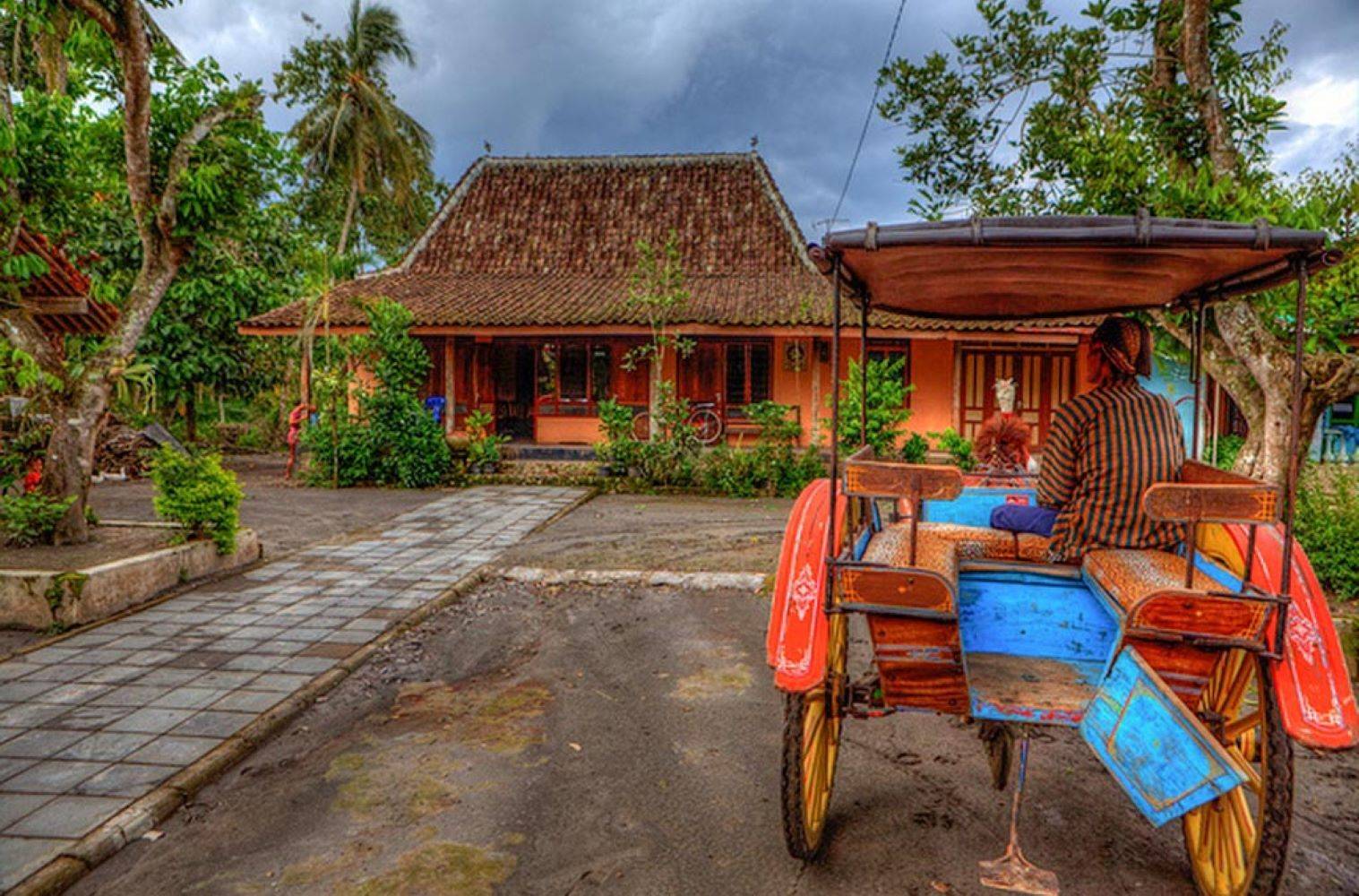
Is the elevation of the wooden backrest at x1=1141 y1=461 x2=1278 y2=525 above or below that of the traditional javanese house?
below

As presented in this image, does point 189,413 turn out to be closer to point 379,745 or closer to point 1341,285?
point 379,745

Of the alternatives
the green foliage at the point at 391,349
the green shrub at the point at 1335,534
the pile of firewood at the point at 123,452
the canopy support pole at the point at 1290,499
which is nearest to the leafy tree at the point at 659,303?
the green foliage at the point at 391,349

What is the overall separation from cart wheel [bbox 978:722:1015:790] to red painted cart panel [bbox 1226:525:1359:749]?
103 centimetres

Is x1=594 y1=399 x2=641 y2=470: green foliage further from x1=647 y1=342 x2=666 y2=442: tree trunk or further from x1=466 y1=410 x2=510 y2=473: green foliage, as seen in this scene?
x1=466 y1=410 x2=510 y2=473: green foliage

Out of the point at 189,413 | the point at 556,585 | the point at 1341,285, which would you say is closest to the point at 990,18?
the point at 1341,285

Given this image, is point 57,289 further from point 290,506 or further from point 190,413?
point 190,413

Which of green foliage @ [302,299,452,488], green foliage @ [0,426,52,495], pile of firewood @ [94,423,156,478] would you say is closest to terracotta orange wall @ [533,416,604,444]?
green foliage @ [302,299,452,488]

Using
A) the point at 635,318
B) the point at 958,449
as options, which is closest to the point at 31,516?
the point at 635,318

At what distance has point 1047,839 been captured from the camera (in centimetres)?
308

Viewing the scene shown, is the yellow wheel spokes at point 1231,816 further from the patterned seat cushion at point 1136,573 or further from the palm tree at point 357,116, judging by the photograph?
the palm tree at point 357,116

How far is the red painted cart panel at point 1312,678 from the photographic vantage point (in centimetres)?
236

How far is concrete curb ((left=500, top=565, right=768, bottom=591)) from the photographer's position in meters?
7.08

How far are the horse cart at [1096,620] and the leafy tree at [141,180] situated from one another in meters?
6.43

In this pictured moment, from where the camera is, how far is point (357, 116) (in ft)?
76.3
